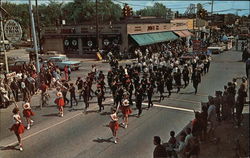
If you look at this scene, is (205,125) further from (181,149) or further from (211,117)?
(181,149)

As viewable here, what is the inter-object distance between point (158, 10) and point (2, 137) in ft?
326

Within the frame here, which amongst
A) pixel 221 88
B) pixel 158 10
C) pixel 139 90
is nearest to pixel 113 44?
pixel 221 88

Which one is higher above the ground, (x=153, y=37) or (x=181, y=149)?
(x=153, y=37)

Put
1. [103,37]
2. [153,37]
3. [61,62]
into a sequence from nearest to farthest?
[61,62] < [103,37] < [153,37]

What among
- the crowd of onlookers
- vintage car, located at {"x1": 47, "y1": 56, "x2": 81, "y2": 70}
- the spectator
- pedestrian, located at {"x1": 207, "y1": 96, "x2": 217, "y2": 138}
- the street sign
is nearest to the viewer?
the crowd of onlookers

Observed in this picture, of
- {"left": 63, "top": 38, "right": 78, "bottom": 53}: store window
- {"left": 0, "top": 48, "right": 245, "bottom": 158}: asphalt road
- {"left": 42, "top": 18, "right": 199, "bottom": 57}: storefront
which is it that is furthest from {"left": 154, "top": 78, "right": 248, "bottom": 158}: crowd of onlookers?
{"left": 63, "top": 38, "right": 78, "bottom": 53}: store window

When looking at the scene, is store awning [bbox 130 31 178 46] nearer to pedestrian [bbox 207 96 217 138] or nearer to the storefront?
the storefront

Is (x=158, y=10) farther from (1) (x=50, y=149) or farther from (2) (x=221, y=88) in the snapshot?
(1) (x=50, y=149)

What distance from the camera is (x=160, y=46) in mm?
45812

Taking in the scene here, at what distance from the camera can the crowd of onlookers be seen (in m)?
7.25

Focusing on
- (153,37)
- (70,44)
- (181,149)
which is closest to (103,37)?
(70,44)

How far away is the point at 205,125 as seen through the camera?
9711 millimetres

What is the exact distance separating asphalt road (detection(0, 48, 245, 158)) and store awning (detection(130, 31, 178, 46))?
22.6 m

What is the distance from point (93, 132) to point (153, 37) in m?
33.6
